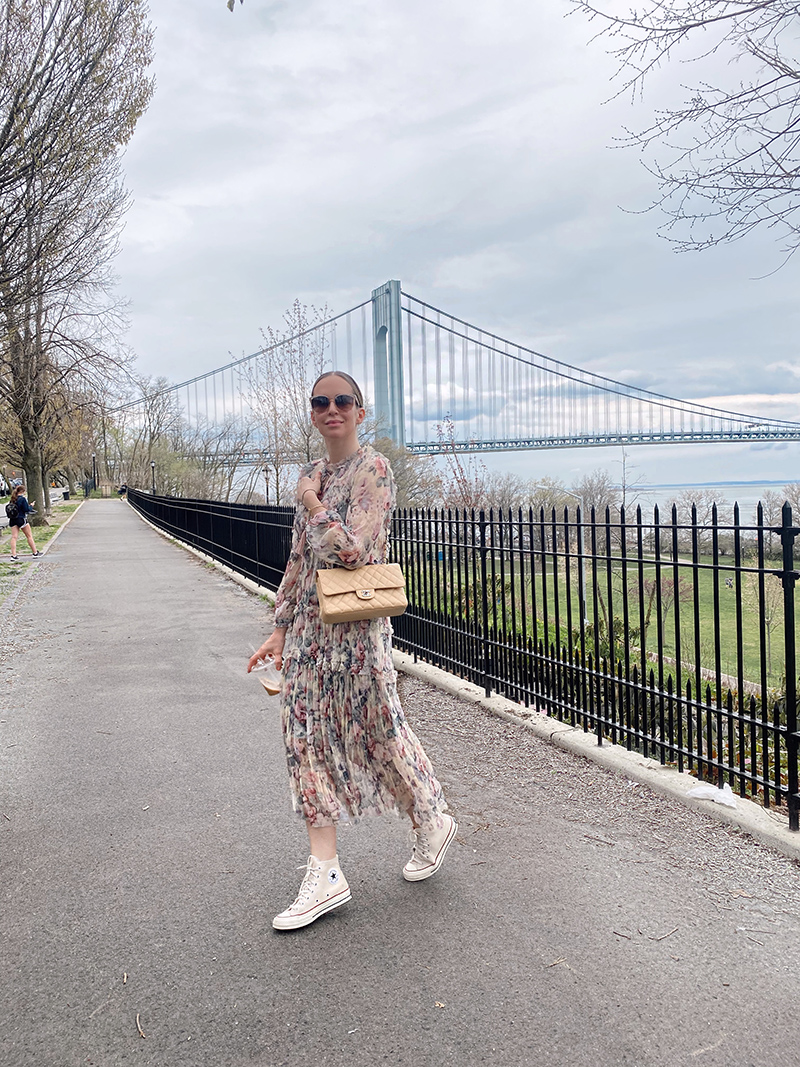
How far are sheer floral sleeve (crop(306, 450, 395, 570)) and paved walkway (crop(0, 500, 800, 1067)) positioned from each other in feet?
3.90

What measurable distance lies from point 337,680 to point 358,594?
336 mm

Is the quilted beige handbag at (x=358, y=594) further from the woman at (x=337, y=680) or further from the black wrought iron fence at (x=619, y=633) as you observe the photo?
the black wrought iron fence at (x=619, y=633)

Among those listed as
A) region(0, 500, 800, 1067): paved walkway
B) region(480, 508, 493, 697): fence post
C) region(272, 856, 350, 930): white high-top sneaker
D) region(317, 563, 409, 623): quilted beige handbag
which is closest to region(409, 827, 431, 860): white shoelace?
region(0, 500, 800, 1067): paved walkway

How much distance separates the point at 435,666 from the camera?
6801 mm

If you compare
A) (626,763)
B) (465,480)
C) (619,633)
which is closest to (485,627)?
(626,763)

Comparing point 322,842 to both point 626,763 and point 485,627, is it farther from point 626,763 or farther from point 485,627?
point 485,627

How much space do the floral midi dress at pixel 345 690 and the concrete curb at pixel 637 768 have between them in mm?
1419

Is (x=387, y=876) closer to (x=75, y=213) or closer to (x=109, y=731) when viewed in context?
(x=109, y=731)

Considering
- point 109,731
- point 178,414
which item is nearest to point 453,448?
point 109,731

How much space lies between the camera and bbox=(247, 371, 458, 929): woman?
9.22 ft

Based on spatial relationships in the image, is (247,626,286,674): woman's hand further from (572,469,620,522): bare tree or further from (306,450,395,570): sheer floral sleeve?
(572,469,620,522): bare tree

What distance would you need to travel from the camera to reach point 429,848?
120 inches

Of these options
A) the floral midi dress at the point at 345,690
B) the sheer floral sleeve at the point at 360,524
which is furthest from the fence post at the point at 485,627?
the sheer floral sleeve at the point at 360,524

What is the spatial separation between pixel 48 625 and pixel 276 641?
23.7ft
